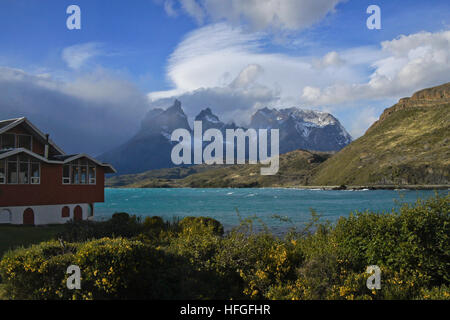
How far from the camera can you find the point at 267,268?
36.6 feet

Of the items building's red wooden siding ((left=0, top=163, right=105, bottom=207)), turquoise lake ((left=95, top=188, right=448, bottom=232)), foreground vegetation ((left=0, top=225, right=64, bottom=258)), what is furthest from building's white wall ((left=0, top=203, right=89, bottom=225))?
turquoise lake ((left=95, top=188, right=448, bottom=232))

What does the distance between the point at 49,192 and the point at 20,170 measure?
10.9ft

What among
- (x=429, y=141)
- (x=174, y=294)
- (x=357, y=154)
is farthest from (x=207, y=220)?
(x=357, y=154)

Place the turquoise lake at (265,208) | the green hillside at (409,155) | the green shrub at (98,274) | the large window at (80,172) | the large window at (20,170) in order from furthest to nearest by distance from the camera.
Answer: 1. the green hillside at (409,155)
2. the turquoise lake at (265,208)
3. the large window at (80,172)
4. the large window at (20,170)
5. the green shrub at (98,274)

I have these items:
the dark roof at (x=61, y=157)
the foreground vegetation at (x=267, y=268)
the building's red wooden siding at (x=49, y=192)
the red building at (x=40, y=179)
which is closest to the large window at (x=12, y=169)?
the red building at (x=40, y=179)

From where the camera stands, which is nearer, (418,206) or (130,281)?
(130,281)

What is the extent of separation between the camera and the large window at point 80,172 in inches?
1470

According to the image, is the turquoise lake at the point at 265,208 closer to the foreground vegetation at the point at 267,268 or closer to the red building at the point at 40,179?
the red building at the point at 40,179

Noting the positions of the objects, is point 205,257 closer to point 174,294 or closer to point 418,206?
point 174,294

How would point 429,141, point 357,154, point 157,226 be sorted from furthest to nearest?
point 357,154 < point 429,141 < point 157,226

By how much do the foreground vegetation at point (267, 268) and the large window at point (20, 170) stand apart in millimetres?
23510
